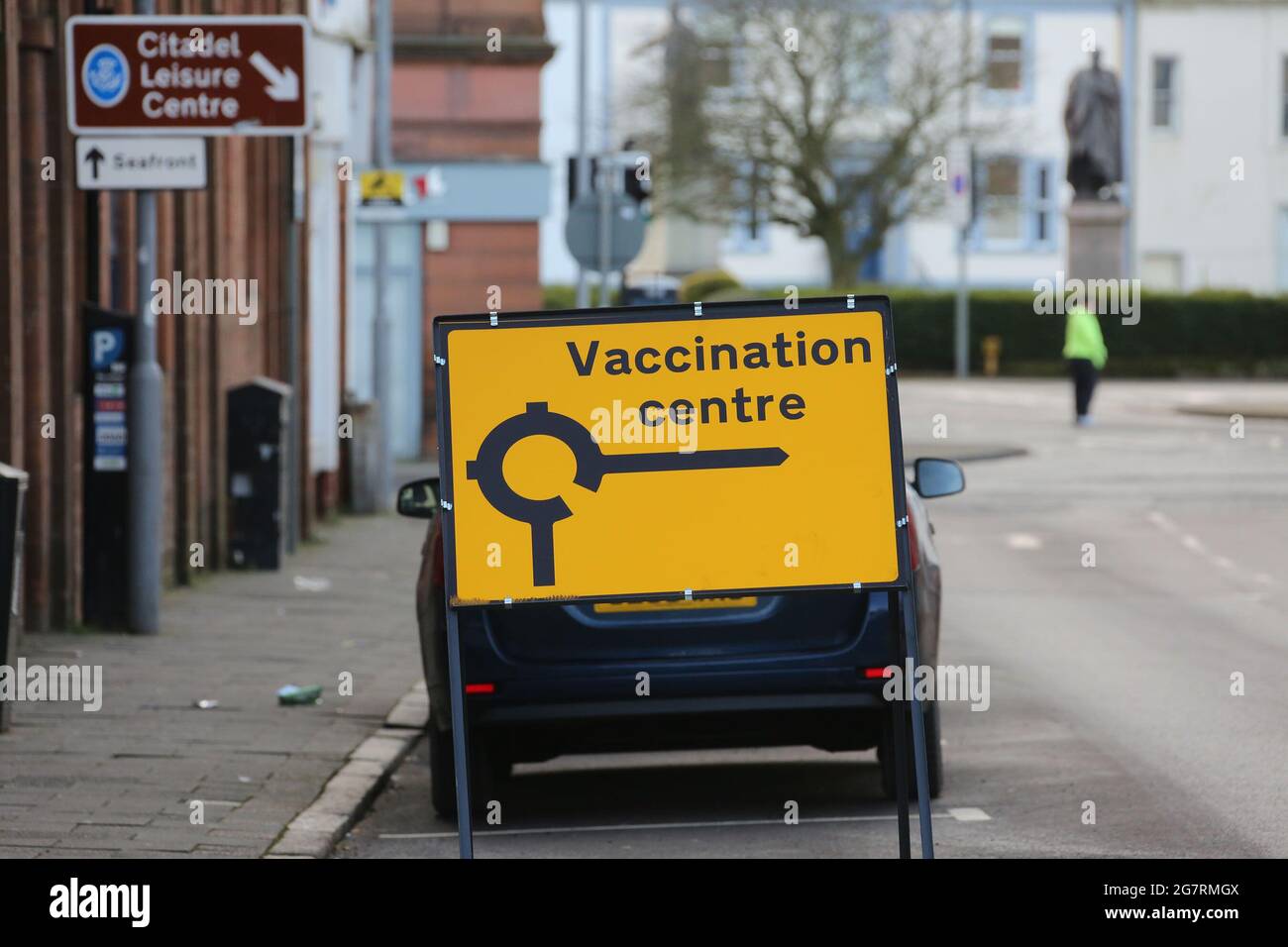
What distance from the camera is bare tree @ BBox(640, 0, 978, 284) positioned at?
2200 inches

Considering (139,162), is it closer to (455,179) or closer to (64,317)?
(64,317)

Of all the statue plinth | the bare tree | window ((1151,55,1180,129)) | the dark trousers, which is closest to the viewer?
the dark trousers

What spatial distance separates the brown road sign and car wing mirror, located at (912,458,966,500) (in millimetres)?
4870

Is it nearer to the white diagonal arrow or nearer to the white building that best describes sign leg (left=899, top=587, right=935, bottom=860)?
the white diagonal arrow

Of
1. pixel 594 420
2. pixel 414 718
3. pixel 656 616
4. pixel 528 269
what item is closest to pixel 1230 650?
pixel 414 718

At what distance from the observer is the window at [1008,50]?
62844 millimetres

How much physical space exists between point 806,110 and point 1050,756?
47372mm

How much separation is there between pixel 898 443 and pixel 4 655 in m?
4.23

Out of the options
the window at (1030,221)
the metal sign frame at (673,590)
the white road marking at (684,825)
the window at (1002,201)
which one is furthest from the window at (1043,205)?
the metal sign frame at (673,590)

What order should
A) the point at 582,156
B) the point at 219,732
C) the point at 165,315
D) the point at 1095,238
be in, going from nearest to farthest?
the point at 219,732, the point at 165,315, the point at 582,156, the point at 1095,238

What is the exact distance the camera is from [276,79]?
12.6 meters

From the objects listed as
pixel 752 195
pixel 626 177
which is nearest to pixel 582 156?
pixel 626 177

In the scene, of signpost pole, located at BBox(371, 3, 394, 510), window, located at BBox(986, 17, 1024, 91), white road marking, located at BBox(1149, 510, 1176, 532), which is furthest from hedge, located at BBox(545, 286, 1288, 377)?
white road marking, located at BBox(1149, 510, 1176, 532)
